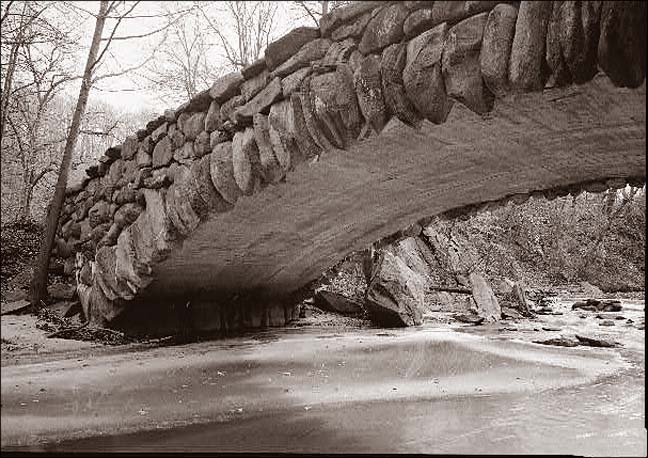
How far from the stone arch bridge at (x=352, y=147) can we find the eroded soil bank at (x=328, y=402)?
3.74ft

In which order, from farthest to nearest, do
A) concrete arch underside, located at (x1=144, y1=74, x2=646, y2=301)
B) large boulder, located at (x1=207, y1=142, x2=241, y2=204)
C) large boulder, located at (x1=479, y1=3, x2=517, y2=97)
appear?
large boulder, located at (x1=207, y1=142, x2=241, y2=204), concrete arch underside, located at (x1=144, y1=74, x2=646, y2=301), large boulder, located at (x1=479, y1=3, x2=517, y2=97)

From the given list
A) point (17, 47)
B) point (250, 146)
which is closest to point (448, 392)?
point (250, 146)

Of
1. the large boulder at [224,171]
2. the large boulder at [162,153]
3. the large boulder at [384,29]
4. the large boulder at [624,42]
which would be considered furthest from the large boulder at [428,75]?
the large boulder at [162,153]

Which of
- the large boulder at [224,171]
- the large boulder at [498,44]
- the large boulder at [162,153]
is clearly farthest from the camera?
the large boulder at [162,153]

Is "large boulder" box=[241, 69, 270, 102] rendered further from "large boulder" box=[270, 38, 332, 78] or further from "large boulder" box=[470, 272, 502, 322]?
"large boulder" box=[470, 272, 502, 322]

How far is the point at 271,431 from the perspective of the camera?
197 centimetres

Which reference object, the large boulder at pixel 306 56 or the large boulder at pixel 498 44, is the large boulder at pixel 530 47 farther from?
the large boulder at pixel 306 56

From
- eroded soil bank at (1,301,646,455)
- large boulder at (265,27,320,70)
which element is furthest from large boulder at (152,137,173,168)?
eroded soil bank at (1,301,646,455)

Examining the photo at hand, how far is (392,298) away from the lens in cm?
746

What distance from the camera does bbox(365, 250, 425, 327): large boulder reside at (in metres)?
7.31

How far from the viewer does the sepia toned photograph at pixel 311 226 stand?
5.16 ft

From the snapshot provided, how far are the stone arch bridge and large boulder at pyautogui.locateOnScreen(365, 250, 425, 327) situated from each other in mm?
1430

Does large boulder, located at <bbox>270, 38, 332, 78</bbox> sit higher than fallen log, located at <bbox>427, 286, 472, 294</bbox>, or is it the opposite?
large boulder, located at <bbox>270, 38, 332, 78</bbox>

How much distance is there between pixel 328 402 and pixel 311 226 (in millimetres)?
2526
